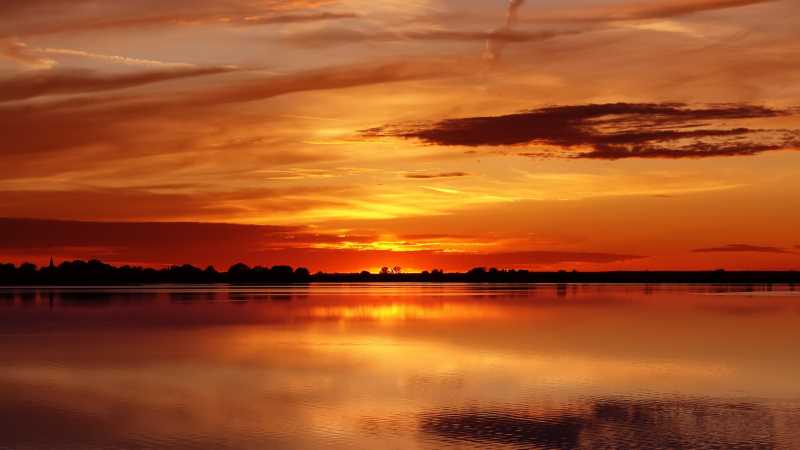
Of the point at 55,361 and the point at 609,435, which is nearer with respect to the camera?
the point at 609,435

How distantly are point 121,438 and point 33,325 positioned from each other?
38756 millimetres

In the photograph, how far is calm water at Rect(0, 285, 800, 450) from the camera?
22078 mm

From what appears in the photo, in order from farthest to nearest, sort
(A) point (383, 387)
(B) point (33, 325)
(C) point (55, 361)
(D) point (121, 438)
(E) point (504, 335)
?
(B) point (33, 325) < (E) point (504, 335) < (C) point (55, 361) < (A) point (383, 387) < (D) point (121, 438)

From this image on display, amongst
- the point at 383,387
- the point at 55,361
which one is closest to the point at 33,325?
the point at 55,361

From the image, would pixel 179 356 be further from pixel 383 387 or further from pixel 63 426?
pixel 63 426

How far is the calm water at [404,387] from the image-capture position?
22078 mm

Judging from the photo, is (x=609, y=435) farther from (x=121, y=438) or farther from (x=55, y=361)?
(x=55, y=361)

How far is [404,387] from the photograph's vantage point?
1193 inches

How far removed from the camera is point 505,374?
32.8 meters

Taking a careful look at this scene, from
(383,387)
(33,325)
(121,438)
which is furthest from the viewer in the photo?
(33,325)

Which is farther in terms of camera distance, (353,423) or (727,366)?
(727,366)

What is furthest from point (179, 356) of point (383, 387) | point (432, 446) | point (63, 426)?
point (432, 446)

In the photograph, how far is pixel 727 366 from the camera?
3491 centimetres

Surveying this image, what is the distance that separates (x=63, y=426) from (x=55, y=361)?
14794 millimetres
